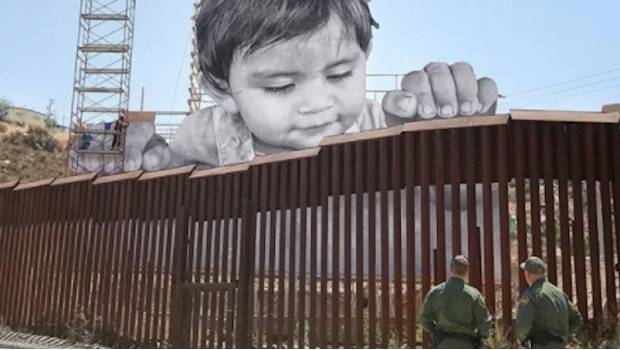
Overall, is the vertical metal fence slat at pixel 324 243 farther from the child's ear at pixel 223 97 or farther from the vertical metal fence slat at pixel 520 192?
the child's ear at pixel 223 97

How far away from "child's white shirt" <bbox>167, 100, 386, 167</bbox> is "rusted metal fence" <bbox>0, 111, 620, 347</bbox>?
56.8ft

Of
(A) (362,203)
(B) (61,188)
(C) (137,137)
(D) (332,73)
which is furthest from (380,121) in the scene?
(A) (362,203)

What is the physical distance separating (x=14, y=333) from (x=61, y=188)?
2780mm

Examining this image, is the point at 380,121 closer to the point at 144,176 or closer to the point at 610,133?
the point at 144,176

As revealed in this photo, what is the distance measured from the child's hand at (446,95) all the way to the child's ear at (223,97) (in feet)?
23.6

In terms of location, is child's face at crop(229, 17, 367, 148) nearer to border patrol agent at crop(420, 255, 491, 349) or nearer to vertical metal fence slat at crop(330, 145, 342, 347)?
vertical metal fence slat at crop(330, 145, 342, 347)

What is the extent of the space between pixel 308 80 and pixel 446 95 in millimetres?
5846

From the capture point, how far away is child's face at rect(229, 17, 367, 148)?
2808cm

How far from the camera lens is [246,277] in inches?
363

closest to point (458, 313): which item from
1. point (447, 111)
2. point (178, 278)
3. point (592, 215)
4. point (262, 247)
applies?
point (592, 215)

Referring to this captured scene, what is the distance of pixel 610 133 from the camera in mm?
7582

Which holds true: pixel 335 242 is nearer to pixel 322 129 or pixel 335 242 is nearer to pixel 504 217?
pixel 504 217

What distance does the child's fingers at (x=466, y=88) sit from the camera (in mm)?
27156

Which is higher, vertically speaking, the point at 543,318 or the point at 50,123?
the point at 50,123
